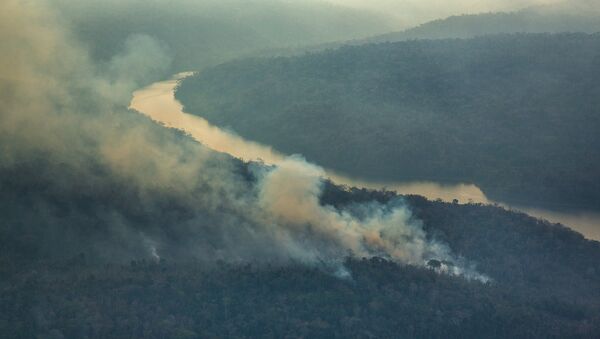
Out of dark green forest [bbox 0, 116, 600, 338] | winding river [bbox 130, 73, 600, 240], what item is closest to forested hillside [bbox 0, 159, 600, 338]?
dark green forest [bbox 0, 116, 600, 338]

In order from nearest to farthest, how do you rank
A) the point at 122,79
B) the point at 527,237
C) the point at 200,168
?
1. the point at 527,237
2. the point at 200,168
3. the point at 122,79

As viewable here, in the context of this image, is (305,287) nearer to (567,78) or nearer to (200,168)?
(200,168)

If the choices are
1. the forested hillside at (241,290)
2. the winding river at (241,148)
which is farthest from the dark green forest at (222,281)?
the winding river at (241,148)

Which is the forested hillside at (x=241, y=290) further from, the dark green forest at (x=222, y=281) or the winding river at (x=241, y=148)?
the winding river at (x=241, y=148)

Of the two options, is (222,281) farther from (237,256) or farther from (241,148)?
(241,148)

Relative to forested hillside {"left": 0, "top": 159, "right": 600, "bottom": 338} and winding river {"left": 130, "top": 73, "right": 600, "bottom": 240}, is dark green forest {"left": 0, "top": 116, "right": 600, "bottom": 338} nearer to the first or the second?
forested hillside {"left": 0, "top": 159, "right": 600, "bottom": 338}

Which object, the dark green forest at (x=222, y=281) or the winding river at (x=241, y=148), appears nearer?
the dark green forest at (x=222, y=281)

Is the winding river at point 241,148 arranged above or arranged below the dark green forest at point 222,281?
above

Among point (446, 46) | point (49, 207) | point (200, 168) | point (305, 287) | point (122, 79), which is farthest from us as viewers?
point (446, 46)

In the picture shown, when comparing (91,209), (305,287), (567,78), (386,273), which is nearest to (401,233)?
(386,273)
